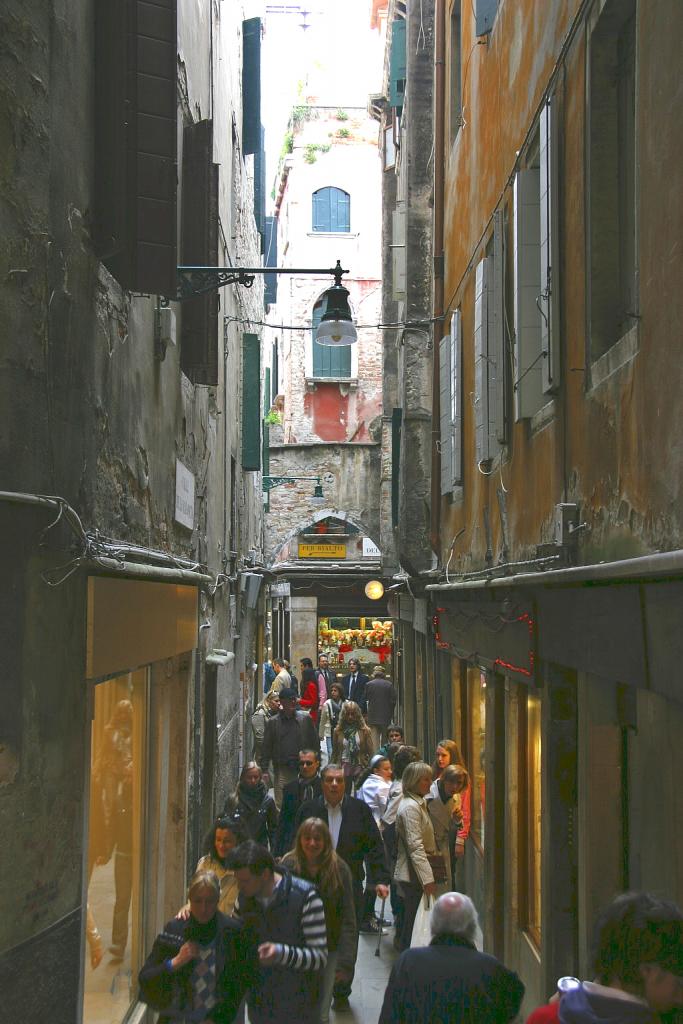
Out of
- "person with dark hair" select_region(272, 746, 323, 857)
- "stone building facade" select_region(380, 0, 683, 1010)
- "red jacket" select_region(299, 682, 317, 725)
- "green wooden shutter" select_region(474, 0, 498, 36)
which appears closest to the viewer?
"stone building facade" select_region(380, 0, 683, 1010)

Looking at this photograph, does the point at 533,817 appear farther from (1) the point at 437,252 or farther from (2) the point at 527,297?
(1) the point at 437,252

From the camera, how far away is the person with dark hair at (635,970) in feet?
10.0

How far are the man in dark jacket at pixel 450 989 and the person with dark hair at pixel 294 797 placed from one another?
15.0 ft

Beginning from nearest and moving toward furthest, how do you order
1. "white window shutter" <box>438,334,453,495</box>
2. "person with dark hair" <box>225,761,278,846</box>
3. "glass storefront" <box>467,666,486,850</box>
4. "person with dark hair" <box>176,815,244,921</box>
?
"person with dark hair" <box>176,815,244,921</box> < "person with dark hair" <box>225,761,278,846</box> < "glass storefront" <box>467,666,486,850</box> < "white window shutter" <box>438,334,453,495</box>

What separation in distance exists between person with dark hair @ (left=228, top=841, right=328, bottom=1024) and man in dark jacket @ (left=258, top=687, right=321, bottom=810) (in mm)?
7452

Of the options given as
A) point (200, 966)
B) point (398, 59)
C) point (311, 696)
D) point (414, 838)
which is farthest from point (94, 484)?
point (311, 696)

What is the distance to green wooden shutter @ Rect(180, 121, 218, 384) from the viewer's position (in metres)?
8.72

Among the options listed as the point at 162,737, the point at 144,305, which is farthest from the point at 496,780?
the point at 144,305

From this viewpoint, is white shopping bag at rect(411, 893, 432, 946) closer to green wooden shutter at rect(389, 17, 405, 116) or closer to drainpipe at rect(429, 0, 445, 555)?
drainpipe at rect(429, 0, 445, 555)

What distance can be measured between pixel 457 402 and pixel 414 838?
4.27m

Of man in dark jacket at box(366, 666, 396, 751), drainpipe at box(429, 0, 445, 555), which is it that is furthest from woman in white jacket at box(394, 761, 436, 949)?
man in dark jacket at box(366, 666, 396, 751)

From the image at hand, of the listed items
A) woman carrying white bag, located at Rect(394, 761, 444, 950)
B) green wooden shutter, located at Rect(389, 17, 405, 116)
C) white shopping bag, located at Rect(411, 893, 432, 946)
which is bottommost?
white shopping bag, located at Rect(411, 893, 432, 946)

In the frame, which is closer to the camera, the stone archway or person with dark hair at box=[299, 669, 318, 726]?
person with dark hair at box=[299, 669, 318, 726]

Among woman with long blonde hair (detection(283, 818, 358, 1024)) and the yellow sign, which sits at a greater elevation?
the yellow sign
